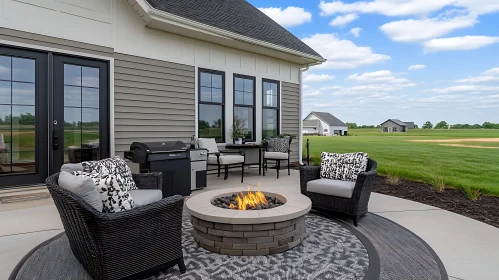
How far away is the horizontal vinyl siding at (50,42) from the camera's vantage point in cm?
439

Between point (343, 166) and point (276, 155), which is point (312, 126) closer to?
point (276, 155)

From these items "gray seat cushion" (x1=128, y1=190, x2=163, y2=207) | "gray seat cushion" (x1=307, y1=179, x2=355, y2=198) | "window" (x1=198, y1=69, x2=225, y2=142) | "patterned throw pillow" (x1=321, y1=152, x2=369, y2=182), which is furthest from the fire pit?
"window" (x1=198, y1=69, x2=225, y2=142)

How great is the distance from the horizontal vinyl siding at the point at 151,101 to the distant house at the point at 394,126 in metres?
17.1

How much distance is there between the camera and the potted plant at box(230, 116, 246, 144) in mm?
7223

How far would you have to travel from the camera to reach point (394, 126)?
19703 mm

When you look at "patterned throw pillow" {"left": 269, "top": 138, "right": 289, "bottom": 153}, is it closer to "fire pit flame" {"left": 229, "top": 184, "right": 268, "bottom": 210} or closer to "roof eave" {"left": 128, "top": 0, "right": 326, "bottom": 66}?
"roof eave" {"left": 128, "top": 0, "right": 326, "bottom": 66}

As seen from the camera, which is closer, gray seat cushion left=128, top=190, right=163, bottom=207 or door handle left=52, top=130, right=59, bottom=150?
gray seat cushion left=128, top=190, right=163, bottom=207

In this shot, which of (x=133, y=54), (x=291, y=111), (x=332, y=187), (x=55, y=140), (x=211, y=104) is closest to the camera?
(x=332, y=187)

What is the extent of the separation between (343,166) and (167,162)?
2770 mm

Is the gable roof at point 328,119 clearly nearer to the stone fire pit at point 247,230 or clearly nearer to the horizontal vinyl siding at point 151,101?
the horizontal vinyl siding at point 151,101

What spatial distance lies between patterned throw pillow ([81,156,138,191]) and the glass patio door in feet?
7.62

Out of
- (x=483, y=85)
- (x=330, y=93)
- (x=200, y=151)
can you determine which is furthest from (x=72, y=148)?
(x=330, y=93)

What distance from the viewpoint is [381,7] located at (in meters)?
10.3

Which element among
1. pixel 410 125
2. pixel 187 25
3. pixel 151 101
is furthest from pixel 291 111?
pixel 410 125
